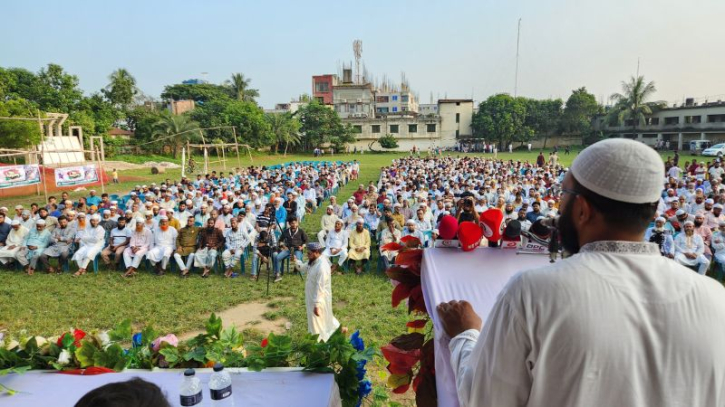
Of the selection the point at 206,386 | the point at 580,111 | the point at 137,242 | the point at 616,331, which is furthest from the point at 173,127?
the point at 580,111

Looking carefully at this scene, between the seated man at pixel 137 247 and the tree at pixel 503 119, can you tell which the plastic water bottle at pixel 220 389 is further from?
the tree at pixel 503 119

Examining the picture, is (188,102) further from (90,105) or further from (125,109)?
(90,105)

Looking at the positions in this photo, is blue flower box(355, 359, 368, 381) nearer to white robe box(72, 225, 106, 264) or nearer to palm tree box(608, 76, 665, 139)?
white robe box(72, 225, 106, 264)

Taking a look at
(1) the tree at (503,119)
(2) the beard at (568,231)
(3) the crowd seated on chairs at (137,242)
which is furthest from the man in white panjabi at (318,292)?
(1) the tree at (503,119)

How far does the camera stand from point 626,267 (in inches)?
41.8

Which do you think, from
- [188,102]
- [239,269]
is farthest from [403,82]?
[239,269]

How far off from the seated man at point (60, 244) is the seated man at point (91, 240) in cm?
15

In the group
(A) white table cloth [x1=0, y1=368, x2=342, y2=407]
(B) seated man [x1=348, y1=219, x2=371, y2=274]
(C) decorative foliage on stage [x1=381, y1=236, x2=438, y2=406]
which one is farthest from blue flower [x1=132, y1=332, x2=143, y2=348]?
(B) seated man [x1=348, y1=219, x2=371, y2=274]

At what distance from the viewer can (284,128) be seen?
40875 mm

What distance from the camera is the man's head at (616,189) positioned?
1.08 m

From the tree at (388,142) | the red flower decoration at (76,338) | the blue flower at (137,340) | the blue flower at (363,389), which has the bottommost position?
the blue flower at (363,389)

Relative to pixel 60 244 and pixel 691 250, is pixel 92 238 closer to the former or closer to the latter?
pixel 60 244

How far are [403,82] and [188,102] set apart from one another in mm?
37548

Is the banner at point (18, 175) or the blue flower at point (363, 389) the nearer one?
the blue flower at point (363, 389)
